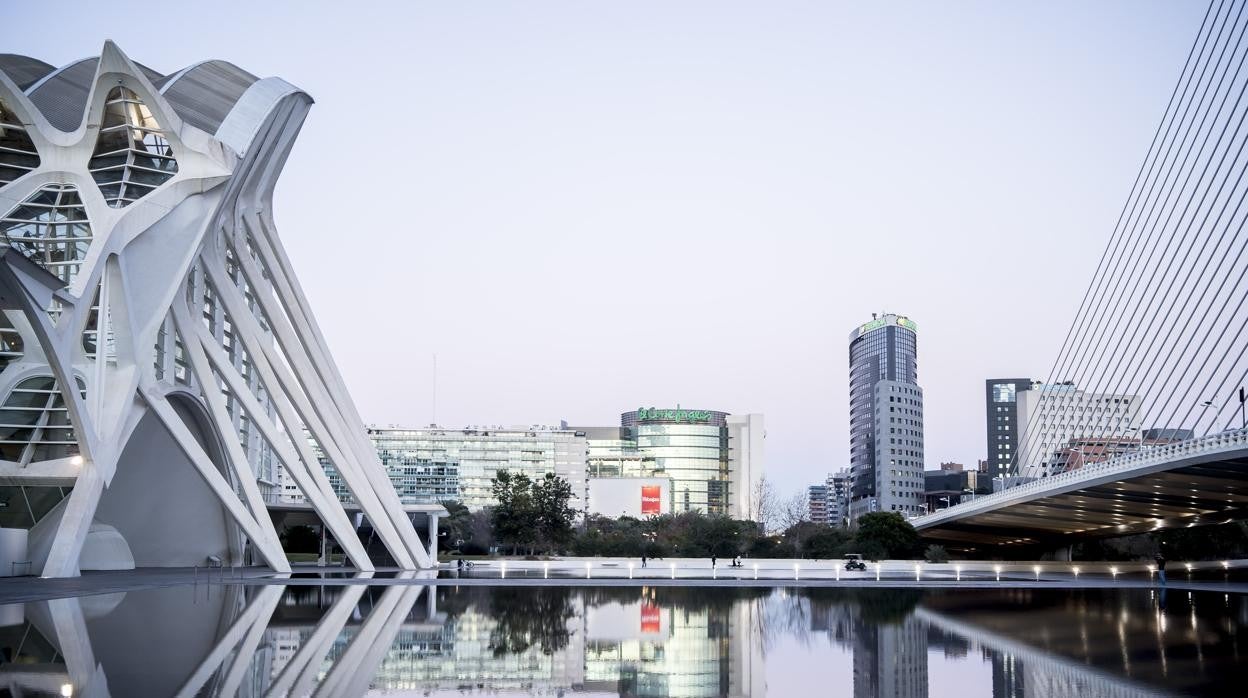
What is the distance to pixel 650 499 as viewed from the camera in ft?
440

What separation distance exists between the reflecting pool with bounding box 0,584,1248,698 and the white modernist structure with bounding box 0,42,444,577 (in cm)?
730

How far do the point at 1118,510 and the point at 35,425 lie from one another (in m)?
50.9

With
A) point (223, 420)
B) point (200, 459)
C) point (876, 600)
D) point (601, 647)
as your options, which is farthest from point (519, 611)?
point (223, 420)

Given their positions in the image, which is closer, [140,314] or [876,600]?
[876,600]

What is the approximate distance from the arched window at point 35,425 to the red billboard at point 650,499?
10044 centimetres

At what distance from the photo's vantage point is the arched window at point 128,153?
112 ft

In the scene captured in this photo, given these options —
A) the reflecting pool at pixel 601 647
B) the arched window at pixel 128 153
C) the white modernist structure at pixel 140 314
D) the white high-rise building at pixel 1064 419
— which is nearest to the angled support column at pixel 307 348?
the white modernist structure at pixel 140 314

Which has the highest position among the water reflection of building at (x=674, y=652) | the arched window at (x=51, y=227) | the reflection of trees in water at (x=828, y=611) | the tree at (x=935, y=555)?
the arched window at (x=51, y=227)

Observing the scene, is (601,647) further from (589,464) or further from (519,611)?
(589,464)

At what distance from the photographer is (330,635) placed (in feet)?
56.2

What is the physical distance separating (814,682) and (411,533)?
30.6 meters

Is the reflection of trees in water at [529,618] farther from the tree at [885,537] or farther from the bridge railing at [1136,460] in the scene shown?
the tree at [885,537]

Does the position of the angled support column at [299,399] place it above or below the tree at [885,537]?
above

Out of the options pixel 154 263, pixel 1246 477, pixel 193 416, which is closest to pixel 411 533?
pixel 193 416
